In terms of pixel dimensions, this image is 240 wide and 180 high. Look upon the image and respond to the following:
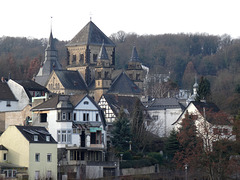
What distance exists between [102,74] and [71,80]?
18.3 feet

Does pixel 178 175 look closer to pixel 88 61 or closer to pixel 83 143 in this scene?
pixel 83 143

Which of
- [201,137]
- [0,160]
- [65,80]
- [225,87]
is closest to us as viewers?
[0,160]

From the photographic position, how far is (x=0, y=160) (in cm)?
8025

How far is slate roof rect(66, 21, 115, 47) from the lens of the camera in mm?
145625

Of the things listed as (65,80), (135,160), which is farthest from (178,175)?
(65,80)

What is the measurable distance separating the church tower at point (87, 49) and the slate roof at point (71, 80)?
90.5 inches

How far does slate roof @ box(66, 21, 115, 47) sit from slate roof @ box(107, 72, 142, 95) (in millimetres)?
10806

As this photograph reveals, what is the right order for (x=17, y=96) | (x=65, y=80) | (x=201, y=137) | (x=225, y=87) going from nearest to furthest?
(x=201, y=137)
(x=17, y=96)
(x=65, y=80)
(x=225, y=87)

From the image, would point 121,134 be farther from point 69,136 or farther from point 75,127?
point 69,136

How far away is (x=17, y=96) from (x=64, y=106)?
19528 mm

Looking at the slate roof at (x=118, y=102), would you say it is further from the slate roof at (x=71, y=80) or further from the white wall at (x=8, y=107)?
the slate roof at (x=71, y=80)

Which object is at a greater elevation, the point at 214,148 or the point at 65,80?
the point at 65,80

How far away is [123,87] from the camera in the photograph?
441 feet

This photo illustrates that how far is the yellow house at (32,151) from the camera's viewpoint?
79625 millimetres
